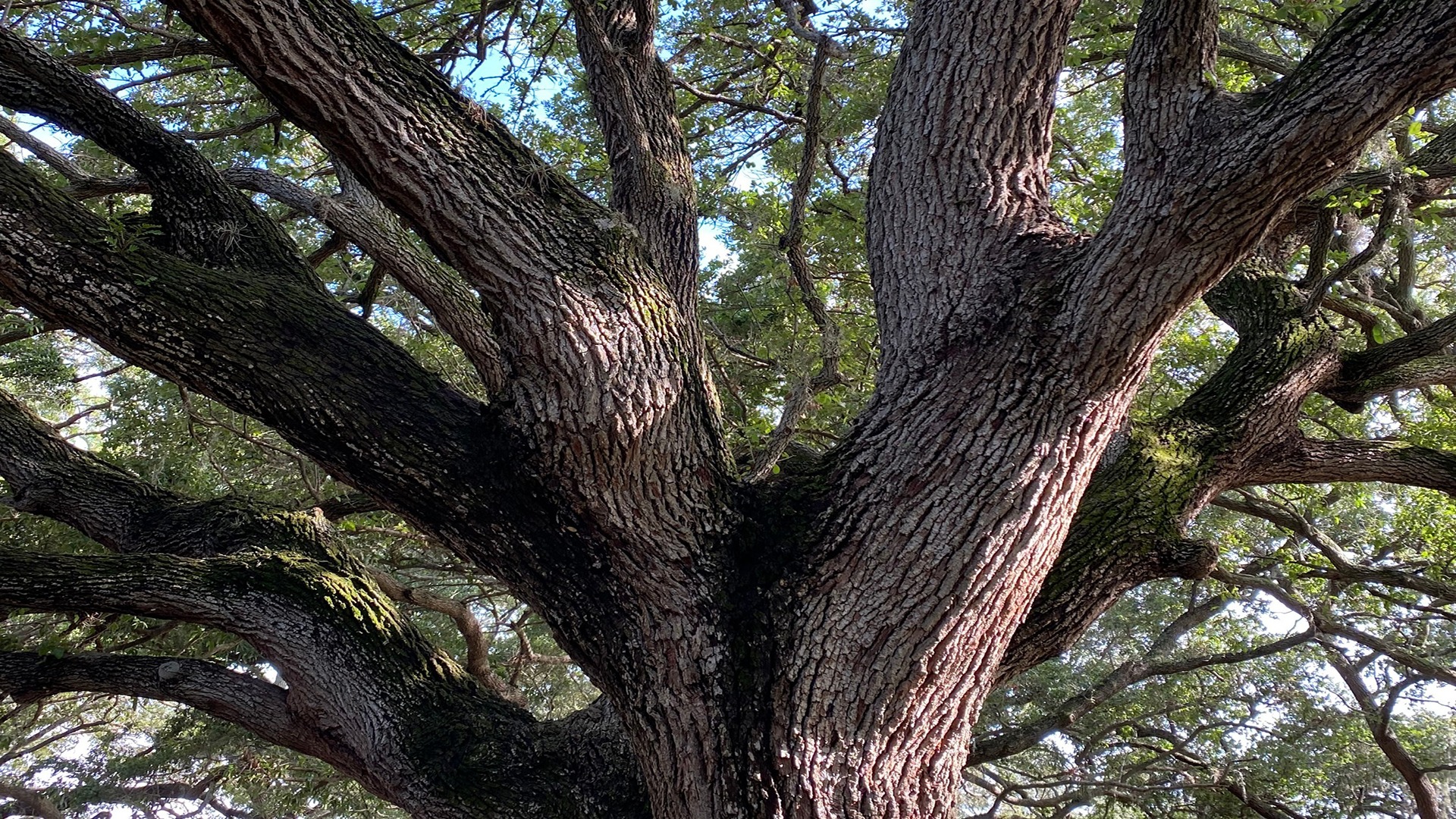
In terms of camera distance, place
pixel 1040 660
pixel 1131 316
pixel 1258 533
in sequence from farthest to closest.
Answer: pixel 1258 533 < pixel 1040 660 < pixel 1131 316

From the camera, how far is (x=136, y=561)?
2.96m

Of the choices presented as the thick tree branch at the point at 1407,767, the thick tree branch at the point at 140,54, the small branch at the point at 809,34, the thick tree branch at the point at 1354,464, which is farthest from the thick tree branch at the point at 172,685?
the thick tree branch at the point at 1407,767

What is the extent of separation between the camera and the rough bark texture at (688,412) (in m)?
2.31

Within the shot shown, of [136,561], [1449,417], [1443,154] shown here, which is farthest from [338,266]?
[1449,417]

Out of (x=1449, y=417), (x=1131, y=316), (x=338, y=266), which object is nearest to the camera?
(x=1131, y=316)

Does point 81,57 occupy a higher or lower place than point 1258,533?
lower

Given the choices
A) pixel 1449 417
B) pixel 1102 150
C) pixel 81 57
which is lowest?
pixel 81 57

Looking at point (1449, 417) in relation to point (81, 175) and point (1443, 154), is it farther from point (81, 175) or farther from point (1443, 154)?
point (81, 175)

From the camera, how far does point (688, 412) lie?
2635mm

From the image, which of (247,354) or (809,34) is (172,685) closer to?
(247,354)

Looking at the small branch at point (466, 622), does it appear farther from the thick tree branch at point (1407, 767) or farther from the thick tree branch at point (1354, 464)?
the thick tree branch at point (1407, 767)

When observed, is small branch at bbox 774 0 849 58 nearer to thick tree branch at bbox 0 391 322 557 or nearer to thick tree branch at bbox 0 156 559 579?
thick tree branch at bbox 0 156 559 579

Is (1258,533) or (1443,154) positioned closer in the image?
(1443,154)

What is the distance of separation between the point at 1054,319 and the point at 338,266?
4.97 m
